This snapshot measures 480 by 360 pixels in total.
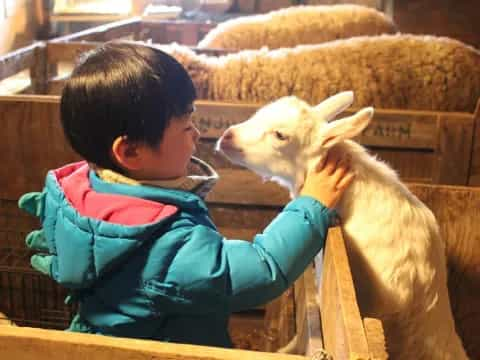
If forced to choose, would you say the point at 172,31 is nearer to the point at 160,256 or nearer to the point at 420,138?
the point at 420,138

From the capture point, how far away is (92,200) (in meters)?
1.03

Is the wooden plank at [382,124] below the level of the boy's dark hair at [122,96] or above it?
below

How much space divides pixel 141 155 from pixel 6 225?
1.09 meters

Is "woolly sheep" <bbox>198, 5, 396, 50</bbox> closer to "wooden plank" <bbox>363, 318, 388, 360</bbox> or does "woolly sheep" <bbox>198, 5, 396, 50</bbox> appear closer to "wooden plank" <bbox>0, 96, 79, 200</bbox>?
"wooden plank" <bbox>0, 96, 79, 200</bbox>

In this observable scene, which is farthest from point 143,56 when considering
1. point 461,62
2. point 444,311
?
point 461,62

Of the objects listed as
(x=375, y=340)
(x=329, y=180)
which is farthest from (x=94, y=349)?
(x=329, y=180)

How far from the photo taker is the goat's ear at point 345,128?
1209mm

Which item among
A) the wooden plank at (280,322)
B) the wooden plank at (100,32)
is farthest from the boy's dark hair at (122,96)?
the wooden plank at (100,32)

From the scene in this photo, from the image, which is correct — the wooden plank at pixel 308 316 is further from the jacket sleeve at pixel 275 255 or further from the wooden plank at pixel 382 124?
the wooden plank at pixel 382 124

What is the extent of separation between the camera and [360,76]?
1964 millimetres

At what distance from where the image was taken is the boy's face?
1.05m

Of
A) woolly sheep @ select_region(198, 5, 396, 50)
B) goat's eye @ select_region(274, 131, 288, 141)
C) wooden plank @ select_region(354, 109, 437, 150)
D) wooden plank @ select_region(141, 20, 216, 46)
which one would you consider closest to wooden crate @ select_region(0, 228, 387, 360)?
goat's eye @ select_region(274, 131, 288, 141)

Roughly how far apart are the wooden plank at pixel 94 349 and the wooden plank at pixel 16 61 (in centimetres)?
169

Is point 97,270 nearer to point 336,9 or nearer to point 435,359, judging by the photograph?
point 435,359
